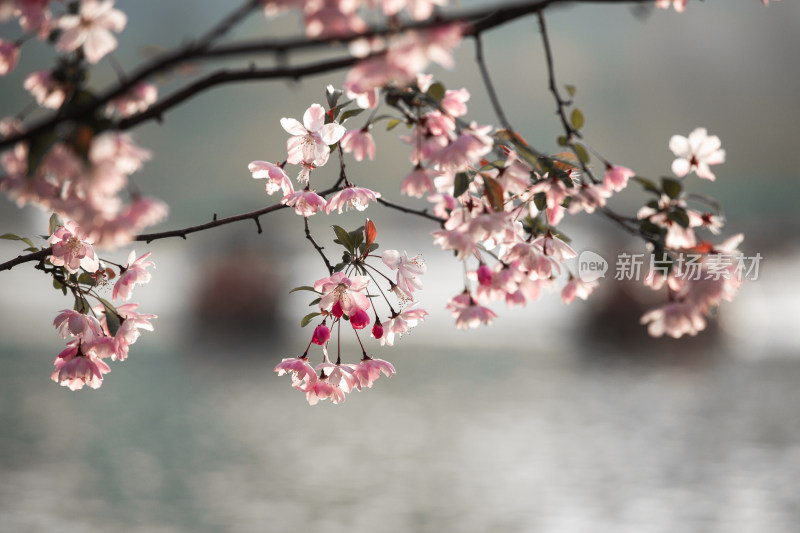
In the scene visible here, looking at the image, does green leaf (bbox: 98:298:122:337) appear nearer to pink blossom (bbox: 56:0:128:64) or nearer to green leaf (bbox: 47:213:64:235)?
green leaf (bbox: 47:213:64:235)

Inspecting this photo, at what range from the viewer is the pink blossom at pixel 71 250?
835 mm

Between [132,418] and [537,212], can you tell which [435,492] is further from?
[537,212]

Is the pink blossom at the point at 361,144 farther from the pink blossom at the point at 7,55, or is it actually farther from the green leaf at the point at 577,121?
the pink blossom at the point at 7,55

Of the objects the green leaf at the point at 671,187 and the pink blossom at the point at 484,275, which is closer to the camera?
the green leaf at the point at 671,187

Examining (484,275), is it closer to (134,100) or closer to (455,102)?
(455,102)

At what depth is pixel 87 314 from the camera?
0.88 metres

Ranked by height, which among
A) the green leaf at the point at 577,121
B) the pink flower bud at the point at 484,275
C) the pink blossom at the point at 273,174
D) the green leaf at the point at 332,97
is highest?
the green leaf at the point at 332,97

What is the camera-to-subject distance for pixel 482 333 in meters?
11.3

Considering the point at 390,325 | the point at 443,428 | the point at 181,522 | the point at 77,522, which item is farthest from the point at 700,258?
the point at 443,428

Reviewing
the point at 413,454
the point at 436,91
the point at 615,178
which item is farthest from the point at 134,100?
the point at 413,454

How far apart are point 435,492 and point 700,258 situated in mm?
3889

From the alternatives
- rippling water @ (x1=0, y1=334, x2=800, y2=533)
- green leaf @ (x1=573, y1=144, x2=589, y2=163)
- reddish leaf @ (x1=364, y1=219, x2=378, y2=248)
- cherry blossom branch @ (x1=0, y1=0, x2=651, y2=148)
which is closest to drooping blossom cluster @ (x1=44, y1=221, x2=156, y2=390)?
reddish leaf @ (x1=364, y1=219, x2=378, y2=248)

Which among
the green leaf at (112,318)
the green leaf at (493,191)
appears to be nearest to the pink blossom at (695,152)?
the green leaf at (493,191)

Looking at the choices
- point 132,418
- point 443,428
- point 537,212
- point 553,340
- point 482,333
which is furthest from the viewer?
point 482,333
